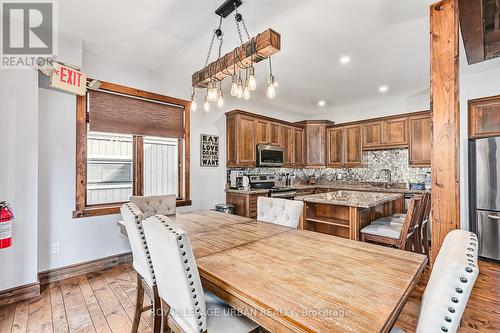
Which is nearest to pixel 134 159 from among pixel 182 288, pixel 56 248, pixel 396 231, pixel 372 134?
pixel 56 248

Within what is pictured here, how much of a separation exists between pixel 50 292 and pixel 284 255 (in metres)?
2.63

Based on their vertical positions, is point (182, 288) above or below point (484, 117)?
below

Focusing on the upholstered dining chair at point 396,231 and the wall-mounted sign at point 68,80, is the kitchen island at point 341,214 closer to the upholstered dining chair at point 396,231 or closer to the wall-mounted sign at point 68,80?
the upholstered dining chair at point 396,231

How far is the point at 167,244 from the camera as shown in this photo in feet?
3.60

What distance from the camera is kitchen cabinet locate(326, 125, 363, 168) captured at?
541 centimetres

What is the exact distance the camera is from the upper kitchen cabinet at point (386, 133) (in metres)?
4.79

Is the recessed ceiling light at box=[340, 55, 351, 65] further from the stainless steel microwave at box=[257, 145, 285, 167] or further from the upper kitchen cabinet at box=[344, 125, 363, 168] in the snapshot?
the upper kitchen cabinet at box=[344, 125, 363, 168]

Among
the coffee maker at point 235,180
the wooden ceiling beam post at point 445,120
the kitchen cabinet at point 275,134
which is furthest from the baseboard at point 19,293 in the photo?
the kitchen cabinet at point 275,134

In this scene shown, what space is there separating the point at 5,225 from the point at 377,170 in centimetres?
596

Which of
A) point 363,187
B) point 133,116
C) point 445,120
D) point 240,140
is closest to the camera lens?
point 445,120

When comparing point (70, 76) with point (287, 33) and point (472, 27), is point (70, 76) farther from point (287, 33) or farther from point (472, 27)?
point (472, 27)

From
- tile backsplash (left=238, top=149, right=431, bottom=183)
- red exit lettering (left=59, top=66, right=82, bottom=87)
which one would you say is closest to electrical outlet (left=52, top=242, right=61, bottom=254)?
red exit lettering (left=59, top=66, right=82, bottom=87)

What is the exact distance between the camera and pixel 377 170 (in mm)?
5355

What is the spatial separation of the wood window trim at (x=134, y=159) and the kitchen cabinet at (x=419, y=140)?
4.19 m
